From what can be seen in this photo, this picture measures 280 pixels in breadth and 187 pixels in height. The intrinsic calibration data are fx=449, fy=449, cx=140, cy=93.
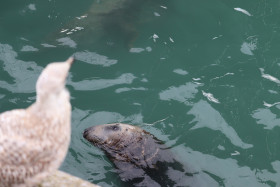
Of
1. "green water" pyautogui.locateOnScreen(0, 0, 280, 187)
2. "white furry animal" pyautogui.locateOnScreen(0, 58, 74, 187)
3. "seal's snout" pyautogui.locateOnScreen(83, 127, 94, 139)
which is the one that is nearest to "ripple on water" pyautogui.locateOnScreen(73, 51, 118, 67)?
"green water" pyautogui.locateOnScreen(0, 0, 280, 187)

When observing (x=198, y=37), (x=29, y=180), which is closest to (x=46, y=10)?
(x=198, y=37)

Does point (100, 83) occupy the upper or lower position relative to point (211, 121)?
upper

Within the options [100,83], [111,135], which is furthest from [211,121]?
[100,83]

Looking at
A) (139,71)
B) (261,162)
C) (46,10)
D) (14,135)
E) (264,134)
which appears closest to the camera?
(14,135)

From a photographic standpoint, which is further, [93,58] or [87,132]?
[93,58]

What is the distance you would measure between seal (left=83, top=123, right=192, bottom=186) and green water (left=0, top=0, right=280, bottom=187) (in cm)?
16

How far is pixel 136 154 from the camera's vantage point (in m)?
6.50

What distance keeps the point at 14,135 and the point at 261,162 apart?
4.71m

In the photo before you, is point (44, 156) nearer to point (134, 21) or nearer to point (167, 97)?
point (167, 97)

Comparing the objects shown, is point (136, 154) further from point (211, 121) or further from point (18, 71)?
point (18, 71)

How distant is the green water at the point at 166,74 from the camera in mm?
7007

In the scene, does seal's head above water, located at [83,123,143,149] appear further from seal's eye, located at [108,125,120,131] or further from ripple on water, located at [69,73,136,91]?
ripple on water, located at [69,73,136,91]

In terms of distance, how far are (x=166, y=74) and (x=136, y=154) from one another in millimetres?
2217

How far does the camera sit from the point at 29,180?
11.6 feet
